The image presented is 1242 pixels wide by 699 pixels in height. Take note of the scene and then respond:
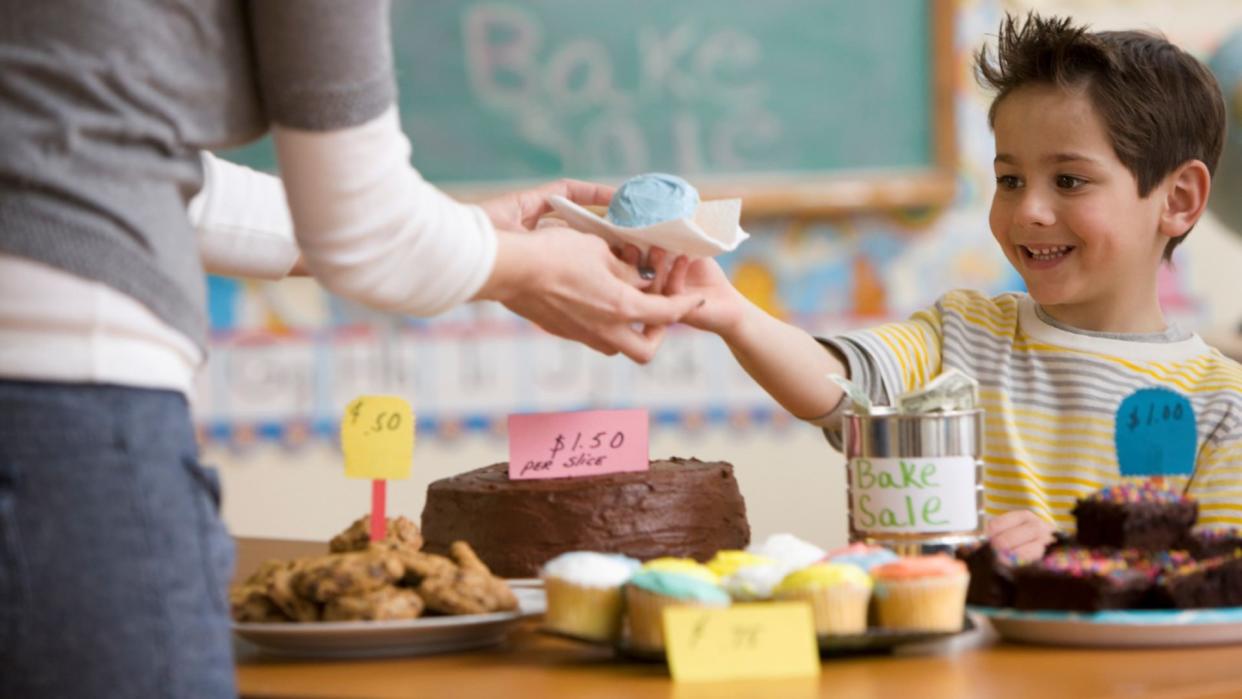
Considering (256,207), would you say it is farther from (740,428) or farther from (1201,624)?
(740,428)

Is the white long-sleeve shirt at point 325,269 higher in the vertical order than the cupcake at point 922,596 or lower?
higher

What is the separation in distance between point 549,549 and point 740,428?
57.5 inches

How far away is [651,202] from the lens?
1301 mm

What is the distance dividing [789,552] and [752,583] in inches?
4.0

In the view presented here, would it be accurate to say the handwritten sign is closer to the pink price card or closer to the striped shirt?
the pink price card

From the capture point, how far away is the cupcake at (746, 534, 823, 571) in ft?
3.45

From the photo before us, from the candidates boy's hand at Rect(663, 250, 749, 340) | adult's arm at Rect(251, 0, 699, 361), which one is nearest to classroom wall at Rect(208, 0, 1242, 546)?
boy's hand at Rect(663, 250, 749, 340)

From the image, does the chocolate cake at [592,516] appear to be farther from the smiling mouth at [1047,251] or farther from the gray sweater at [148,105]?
the smiling mouth at [1047,251]

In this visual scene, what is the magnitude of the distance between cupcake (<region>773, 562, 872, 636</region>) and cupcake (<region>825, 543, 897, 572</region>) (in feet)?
0.15

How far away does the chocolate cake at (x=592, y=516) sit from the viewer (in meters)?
1.30

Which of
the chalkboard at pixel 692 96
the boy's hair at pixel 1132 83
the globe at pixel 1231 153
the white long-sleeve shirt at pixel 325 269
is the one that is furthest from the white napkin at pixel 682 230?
the chalkboard at pixel 692 96

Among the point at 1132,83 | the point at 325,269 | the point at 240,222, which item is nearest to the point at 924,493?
the point at 325,269

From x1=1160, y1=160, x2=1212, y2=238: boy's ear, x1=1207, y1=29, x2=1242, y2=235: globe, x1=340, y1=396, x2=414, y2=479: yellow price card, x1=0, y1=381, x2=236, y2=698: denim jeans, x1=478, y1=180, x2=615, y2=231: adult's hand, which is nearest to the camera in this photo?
x1=0, y1=381, x2=236, y2=698: denim jeans

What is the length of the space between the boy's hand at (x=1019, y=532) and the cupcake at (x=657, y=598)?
0.43 m
